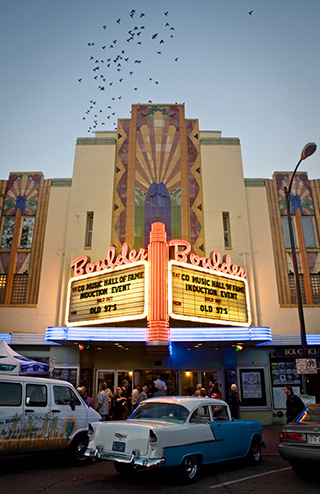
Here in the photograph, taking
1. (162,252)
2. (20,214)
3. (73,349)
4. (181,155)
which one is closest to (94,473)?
(162,252)

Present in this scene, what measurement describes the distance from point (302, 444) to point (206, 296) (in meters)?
8.62

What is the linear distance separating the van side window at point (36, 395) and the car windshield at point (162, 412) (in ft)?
7.43

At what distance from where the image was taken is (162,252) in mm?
14852

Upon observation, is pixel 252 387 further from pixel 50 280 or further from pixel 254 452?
pixel 50 280

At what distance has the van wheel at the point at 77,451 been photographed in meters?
9.27

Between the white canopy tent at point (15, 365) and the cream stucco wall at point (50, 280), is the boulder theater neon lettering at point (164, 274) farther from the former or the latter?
the white canopy tent at point (15, 365)

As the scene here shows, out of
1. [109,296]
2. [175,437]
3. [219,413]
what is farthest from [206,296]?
[175,437]

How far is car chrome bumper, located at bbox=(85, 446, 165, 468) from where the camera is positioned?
6.57 m

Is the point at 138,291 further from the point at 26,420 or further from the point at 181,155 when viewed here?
the point at 181,155

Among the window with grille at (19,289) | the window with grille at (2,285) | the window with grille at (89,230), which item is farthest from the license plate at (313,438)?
the window with grille at (2,285)

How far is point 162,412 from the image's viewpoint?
8141 mm

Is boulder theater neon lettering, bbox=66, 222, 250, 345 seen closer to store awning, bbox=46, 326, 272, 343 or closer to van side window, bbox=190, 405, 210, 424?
store awning, bbox=46, 326, 272, 343

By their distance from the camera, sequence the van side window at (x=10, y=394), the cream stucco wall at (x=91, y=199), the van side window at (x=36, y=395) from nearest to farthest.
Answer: the van side window at (x=10, y=394)
the van side window at (x=36, y=395)
the cream stucco wall at (x=91, y=199)

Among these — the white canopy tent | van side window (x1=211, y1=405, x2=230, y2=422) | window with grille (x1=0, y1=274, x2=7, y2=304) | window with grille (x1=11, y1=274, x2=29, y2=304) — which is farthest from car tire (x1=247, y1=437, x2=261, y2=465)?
window with grille (x1=0, y1=274, x2=7, y2=304)
